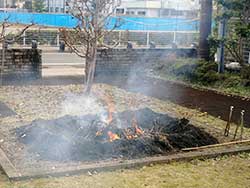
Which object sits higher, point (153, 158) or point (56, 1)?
point (56, 1)

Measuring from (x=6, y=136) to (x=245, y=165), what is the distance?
3923 mm

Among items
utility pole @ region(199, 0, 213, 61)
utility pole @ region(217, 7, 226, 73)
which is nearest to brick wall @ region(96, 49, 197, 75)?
utility pole @ region(199, 0, 213, 61)

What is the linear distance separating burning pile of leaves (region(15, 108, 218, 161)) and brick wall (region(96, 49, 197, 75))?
25.2 ft

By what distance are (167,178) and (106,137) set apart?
1.55 meters

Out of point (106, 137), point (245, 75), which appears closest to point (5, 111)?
point (106, 137)

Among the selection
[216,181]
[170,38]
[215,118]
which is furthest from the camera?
[170,38]

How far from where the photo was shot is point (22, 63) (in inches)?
553

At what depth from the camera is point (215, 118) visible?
9.58 meters

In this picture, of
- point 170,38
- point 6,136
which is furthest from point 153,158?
point 170,38

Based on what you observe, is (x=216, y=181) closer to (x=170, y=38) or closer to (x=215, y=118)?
(x=215, y=118)

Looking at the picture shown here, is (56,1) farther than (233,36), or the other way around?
(56,1)

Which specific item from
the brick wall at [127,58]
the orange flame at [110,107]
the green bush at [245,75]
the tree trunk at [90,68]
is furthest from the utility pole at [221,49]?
the tree trunk at [90,68]

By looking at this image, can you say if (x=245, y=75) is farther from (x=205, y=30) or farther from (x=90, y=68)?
(x=90, y=68)

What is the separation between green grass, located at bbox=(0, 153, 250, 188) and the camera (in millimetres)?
5496
